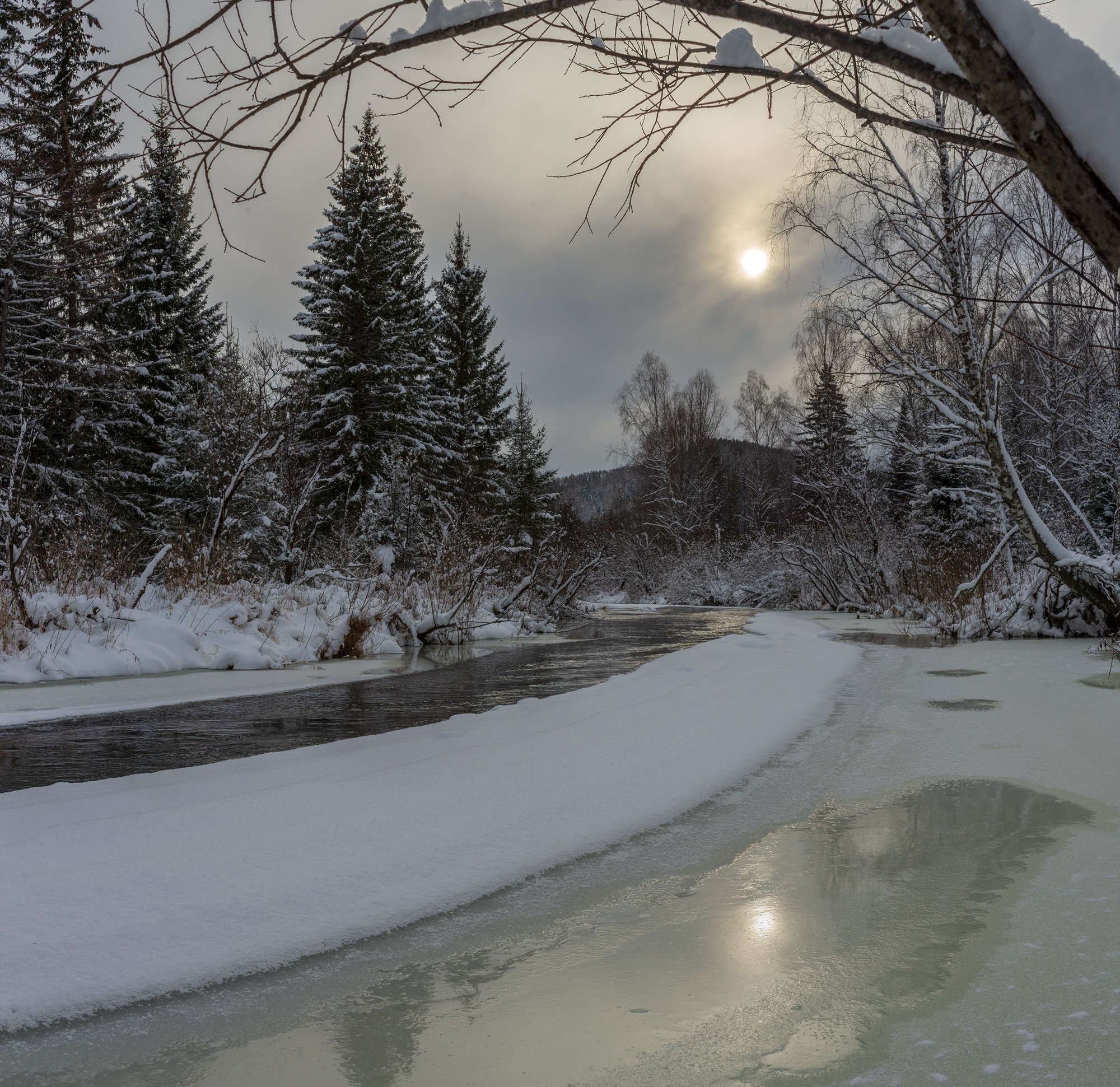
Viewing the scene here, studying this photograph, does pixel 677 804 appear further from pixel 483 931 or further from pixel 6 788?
pixel 6 788

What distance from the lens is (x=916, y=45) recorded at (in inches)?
52.8

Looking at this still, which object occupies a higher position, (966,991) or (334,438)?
(334,438)

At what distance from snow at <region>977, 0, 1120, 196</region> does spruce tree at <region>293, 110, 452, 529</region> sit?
18.0 metres

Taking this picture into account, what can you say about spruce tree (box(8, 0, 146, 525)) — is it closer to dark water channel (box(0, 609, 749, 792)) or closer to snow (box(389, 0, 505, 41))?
dark water channel (box(0, 609, 749, 792))

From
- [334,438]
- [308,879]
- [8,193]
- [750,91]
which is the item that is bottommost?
[308,879]

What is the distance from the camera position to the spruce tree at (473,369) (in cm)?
2459

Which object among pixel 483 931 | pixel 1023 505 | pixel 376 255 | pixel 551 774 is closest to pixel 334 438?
pixel 376 255

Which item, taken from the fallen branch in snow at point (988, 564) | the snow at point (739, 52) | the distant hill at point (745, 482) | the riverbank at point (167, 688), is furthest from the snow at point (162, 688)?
the distant hill at point (745, 482)

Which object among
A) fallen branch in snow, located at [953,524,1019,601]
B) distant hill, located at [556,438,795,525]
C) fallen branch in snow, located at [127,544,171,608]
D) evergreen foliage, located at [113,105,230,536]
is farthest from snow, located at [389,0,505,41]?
distant hill, located at [556,438,795,525]

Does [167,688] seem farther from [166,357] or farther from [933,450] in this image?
[166,357]

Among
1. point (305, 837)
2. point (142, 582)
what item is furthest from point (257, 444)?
point (305, 837)

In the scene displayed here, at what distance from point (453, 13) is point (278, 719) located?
462cm

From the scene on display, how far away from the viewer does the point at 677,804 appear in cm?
311

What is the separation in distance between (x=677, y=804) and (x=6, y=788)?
113 inches
